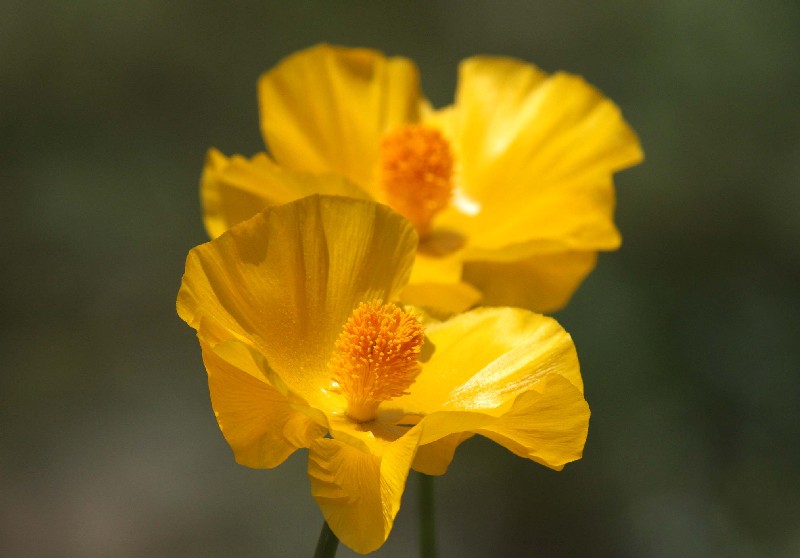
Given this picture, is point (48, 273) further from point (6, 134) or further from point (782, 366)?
point (782, 366)

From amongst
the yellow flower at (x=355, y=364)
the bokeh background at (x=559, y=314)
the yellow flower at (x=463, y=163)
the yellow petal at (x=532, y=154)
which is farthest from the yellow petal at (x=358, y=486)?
the bokeh background at (x=559, y=314)

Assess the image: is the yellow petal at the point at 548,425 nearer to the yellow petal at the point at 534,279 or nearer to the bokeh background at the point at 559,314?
the yellow petal at the point at 534,279

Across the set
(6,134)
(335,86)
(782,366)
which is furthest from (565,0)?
(335,86)

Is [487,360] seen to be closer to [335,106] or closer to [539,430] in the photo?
[539,430]

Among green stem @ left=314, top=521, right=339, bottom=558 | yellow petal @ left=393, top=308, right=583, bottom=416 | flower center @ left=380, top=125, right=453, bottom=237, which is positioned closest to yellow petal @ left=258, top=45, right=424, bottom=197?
flower center @ left=380, top=125, right=453, bottom=237

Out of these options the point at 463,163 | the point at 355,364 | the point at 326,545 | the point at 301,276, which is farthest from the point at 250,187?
the point at 326,545
